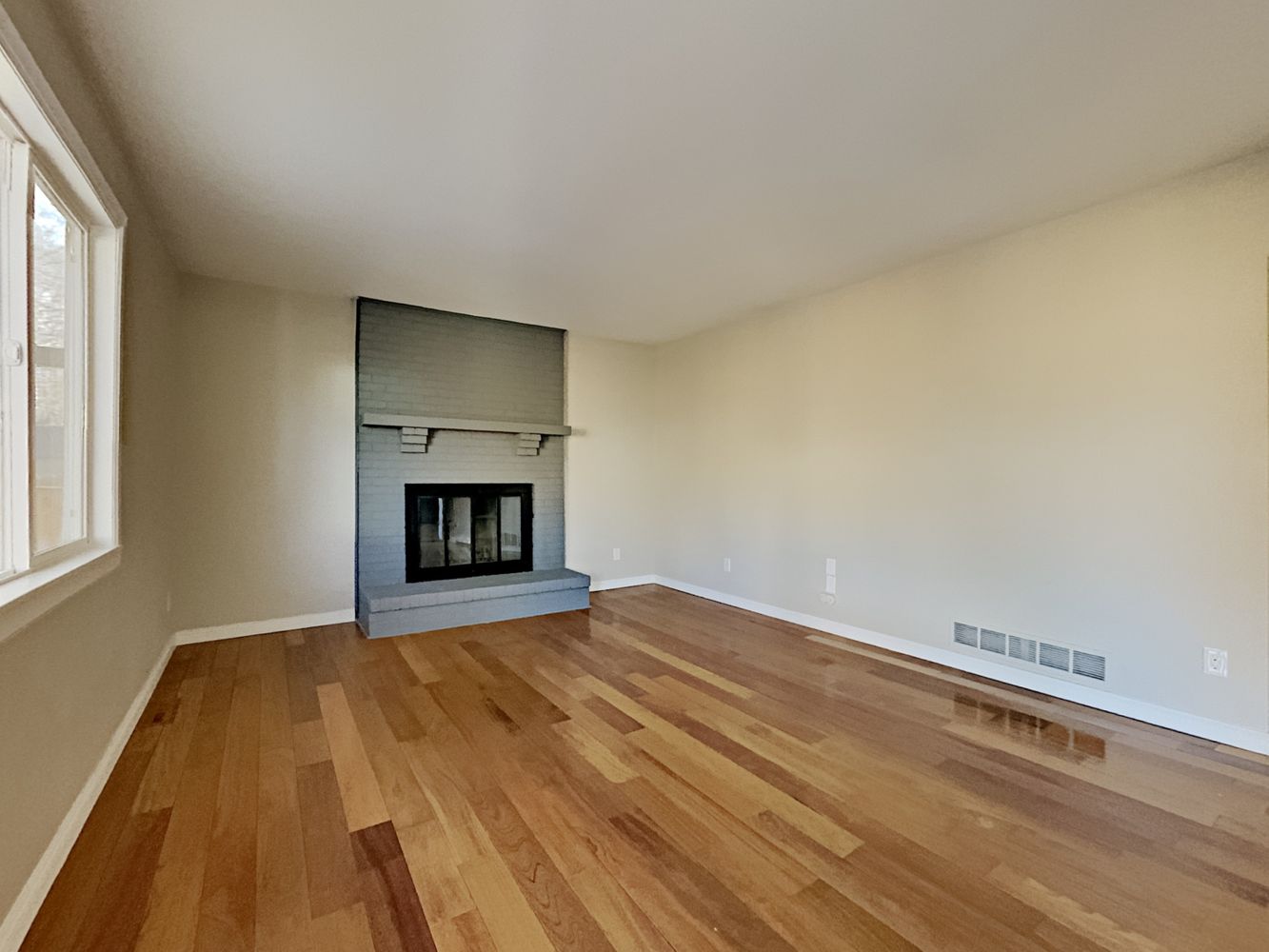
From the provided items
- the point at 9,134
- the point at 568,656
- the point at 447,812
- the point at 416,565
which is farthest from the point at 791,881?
the point at 416,565

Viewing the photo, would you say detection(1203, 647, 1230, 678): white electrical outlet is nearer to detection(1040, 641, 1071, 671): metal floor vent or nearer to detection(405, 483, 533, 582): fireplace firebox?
detection(1040, 641, 1071, 671): metal floor vent

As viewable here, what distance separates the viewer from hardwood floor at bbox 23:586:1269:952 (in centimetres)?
137

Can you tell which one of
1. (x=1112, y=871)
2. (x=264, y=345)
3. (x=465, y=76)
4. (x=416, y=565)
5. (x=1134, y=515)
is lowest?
(x=1112, y=871)

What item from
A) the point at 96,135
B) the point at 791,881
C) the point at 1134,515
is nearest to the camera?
the point at 791,881

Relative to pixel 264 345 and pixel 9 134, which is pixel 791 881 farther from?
pixel 264 345

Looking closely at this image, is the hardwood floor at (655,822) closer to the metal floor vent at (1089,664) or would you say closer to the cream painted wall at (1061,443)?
the metal floor vent at (1089,664)

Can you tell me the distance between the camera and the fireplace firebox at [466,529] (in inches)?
172

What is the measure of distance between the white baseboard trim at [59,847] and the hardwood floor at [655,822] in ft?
0.12

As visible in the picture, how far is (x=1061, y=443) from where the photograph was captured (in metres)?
2.78

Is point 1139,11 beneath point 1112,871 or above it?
above

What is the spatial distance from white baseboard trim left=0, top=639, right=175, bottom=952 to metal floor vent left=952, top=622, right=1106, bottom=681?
3828 mm

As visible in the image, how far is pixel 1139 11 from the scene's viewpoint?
60.3 inches

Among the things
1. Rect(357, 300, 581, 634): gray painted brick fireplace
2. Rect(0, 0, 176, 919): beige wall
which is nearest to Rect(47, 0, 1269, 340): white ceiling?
Rect(0, 0, 176, 919): beige wall

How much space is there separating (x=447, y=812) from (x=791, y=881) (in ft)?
3.56
